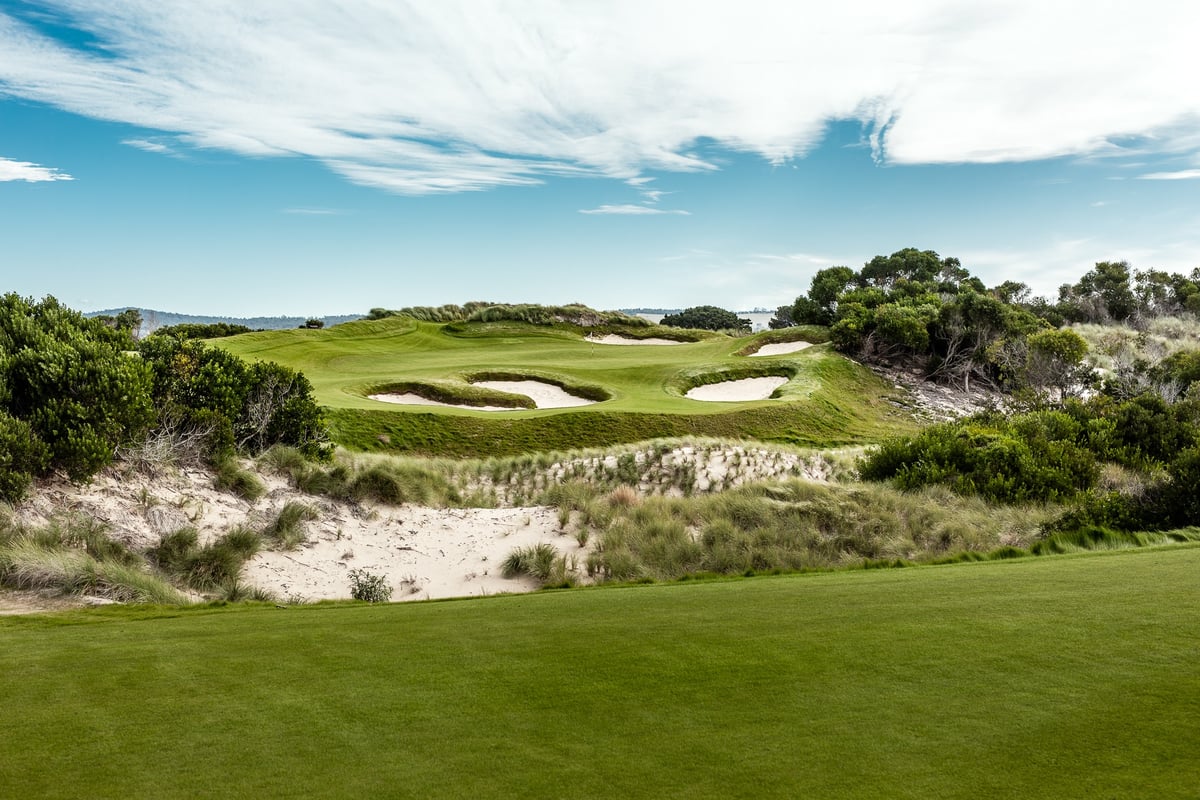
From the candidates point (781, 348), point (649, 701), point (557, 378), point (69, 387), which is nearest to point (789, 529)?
point (649, 701)

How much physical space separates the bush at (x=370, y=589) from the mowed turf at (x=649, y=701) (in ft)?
13.3

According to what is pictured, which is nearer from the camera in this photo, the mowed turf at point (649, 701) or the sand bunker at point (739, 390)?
the mowed turf at point (649, 701)

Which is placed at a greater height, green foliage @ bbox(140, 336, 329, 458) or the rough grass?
green foliage @ bbox(140, 336, 329, 458)

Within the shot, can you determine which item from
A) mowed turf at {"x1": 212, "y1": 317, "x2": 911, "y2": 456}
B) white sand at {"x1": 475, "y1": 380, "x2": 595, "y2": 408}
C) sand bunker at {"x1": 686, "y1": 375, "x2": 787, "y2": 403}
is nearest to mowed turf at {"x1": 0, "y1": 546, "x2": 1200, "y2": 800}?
mowed turf at {"x1": 212, "y1": 317, "x2": 911, "y2": 456}

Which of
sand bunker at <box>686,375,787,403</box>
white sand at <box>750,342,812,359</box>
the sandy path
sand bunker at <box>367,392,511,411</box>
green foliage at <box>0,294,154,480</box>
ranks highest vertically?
white sand at <box>750,342,812,359</box>

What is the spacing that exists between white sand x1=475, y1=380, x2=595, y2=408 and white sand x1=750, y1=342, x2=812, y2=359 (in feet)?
51.8

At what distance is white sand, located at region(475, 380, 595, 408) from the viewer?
102 ft

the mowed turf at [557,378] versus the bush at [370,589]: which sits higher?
the mowed turf at [557,378]

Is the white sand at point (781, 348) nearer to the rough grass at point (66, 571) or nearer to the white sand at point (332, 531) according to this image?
the white sand at point (332, 531)

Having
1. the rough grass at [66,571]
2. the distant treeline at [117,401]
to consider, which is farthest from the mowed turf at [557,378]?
the rough grass at [66,571]

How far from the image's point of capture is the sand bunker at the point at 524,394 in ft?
96.1

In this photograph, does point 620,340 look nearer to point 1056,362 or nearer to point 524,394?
point 524,394

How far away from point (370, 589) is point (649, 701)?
24.9 ft

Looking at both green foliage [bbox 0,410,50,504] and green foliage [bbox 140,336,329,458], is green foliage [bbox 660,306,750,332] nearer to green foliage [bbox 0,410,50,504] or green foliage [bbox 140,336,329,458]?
green foliage [bbox 140,336,329,458]
